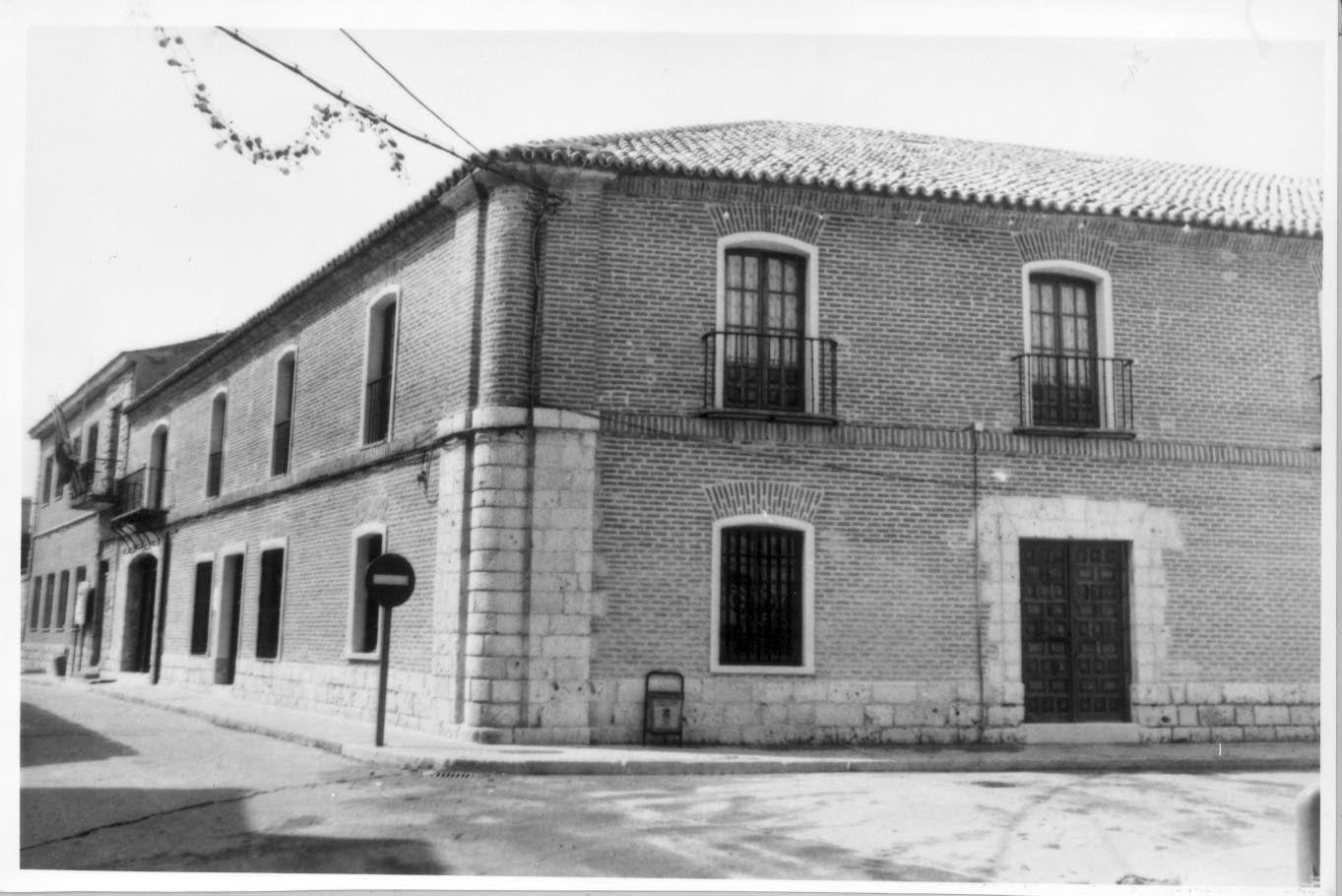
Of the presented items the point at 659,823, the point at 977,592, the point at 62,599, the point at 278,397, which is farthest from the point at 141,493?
the point at 659,823

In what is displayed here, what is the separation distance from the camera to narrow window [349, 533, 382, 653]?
14.6 meters

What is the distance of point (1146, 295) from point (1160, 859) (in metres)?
7.61

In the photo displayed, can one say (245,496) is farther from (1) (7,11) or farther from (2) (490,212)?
(1) (7,11)

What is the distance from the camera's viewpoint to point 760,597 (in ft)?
40.5

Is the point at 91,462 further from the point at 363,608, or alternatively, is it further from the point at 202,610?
the point at 363,608

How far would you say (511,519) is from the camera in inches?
465

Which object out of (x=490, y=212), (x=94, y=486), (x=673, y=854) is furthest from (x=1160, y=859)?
(x=94, y=486)

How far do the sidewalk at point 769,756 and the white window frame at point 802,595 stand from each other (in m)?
0.81

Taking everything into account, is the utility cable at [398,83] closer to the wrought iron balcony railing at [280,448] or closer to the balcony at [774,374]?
the balcony at [774,374]

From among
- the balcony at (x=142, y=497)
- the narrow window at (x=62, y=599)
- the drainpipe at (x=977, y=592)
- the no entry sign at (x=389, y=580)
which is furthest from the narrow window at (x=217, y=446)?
the drainpipe at (x=977, y=592)

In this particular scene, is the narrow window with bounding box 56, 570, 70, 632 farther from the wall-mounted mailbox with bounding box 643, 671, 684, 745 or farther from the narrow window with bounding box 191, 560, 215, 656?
the wall-mounted mailbox with bounding box 643, 671, 684, 745

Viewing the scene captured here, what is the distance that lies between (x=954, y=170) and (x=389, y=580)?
7.96 metres

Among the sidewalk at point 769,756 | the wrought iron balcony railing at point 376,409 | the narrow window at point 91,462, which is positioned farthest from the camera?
the narrow window at point 91,462

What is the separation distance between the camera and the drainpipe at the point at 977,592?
12438 mm
